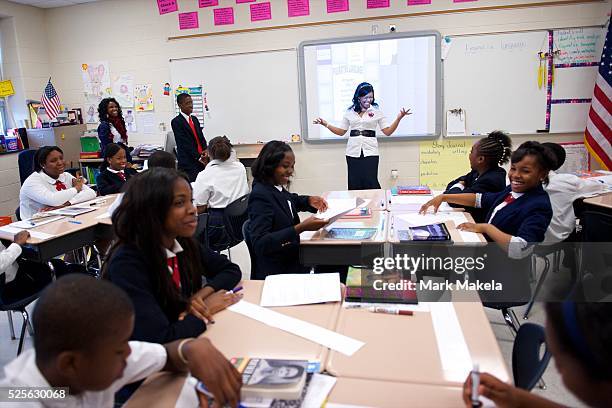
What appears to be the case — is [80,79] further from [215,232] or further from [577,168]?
[577,168]

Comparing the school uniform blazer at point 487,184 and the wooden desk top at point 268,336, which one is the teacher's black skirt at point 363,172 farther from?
the wooden desk top at point 268,336

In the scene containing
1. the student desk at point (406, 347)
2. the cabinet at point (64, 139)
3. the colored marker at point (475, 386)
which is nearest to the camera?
the colored marker at point (475, 386)

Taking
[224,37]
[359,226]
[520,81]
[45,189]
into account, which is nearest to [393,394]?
[359,226]

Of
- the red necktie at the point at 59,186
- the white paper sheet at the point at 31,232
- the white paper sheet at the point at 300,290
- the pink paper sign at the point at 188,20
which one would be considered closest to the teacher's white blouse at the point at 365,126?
the pink paper sign at the point at 188,20

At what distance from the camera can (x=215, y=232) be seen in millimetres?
3561

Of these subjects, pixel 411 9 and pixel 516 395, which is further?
pixel 411 9

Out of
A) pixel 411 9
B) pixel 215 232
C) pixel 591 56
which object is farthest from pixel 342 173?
pixel 591 56

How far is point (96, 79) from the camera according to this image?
6480 millimetres

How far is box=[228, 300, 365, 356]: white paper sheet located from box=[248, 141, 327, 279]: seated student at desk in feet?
2.13

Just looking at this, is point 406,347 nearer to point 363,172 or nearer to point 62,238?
point 62,238

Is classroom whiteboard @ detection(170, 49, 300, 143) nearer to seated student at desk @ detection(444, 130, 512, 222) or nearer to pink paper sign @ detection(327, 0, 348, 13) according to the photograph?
pink paper sign @ detection(327, 0, 348, 13)

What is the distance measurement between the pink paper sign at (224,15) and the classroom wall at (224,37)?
70 mm

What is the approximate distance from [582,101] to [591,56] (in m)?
0.48

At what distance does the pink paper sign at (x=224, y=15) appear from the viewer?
5738mm
